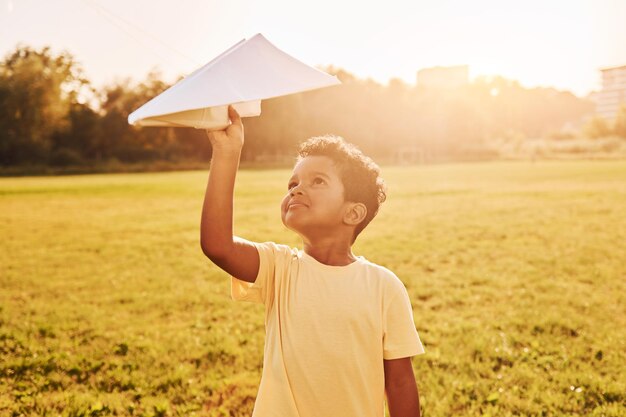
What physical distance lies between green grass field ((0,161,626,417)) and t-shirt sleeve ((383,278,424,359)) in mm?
2159

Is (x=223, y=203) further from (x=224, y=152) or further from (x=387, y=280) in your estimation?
(x=387, y=280)

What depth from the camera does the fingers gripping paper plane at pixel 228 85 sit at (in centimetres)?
141

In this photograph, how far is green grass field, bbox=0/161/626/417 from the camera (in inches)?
157

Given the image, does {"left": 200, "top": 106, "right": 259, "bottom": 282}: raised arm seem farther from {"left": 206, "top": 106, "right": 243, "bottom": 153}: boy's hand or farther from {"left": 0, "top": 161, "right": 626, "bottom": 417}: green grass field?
{"left": 0, "top": 161, "right": 626, "bottom": 417}: green grass field

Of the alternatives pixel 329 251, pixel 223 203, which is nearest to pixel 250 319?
pixel 329 251

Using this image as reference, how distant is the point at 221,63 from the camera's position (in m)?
1.50

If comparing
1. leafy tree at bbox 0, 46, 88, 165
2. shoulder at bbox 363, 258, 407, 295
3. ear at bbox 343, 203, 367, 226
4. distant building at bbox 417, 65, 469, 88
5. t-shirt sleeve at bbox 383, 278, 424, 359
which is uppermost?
distant building at bbox 417, 65, 469, 88

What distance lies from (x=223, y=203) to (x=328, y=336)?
1.99 feet

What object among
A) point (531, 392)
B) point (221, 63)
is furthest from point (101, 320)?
point (221, 63)

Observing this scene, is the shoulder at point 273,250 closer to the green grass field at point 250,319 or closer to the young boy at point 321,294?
the young boy at point 321,294

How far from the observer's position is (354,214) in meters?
2.05

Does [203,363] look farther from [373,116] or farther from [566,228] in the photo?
[373,116]

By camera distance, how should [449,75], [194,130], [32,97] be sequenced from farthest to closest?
[449,75], [194,130], [32,97]

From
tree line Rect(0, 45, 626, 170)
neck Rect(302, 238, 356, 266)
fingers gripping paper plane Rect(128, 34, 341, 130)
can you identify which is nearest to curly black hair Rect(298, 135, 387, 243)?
neck Rect(302, 238, 356, 266)
